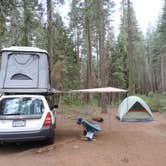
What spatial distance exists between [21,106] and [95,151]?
2.38m

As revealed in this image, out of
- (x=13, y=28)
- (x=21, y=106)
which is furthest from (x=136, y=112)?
(x=13, y=28)

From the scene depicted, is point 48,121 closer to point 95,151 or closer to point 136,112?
point 95,151

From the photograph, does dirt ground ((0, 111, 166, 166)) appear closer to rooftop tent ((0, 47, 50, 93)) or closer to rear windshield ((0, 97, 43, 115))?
rear windshield ((0, 97, 43, 115))

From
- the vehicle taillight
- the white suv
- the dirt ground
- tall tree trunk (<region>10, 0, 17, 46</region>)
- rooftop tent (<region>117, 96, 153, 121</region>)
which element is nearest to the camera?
the dirt ground

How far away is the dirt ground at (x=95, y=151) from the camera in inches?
249

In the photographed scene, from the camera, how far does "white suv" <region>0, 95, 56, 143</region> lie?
743 centimetres

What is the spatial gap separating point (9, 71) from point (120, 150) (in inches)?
189

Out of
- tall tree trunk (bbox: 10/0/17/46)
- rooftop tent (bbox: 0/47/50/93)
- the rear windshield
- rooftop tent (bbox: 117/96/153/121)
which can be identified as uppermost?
tall tree trunk (bbox: 10/0/17/46)

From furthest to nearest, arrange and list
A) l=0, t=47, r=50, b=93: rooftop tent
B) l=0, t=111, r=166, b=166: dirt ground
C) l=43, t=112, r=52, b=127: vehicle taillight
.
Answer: l=0, t=47, r=50, b=93: rooftop tent → l=43, t=112, r=52, b=127: vehicle taillight → l=0, t=111, r=166, b=166: dirt ground

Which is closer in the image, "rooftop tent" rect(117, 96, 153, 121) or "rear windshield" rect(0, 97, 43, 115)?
"rear windshield" rect(0, 97, 43, 115)

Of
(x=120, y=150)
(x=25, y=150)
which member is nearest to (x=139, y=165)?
(x=120, y=150)

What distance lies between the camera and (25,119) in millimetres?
7609

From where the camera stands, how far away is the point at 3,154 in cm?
752

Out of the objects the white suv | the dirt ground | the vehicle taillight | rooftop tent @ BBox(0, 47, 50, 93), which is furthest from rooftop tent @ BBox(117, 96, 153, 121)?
the vehicle taillight
